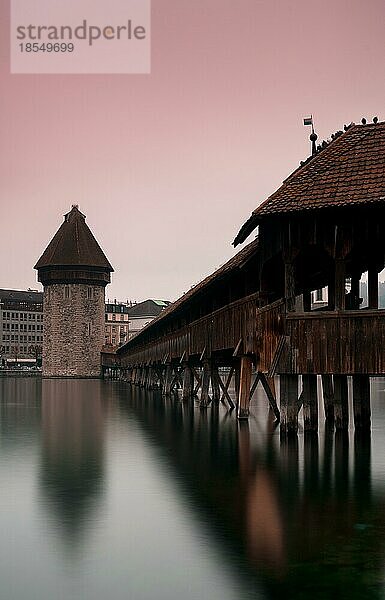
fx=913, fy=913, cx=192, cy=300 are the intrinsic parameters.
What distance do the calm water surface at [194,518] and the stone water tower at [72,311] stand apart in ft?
251

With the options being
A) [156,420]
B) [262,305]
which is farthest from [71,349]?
[262,305]

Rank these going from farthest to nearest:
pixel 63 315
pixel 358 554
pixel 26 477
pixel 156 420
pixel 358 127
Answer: pixel 63 315 < pixel 156 420 < pixel 358 127 < pixel 26 477 < pixel 358 554

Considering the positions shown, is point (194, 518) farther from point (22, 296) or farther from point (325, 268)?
point (22, 296)

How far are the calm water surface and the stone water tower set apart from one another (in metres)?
76.6

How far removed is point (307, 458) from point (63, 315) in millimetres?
82457

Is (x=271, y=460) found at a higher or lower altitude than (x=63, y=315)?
lower

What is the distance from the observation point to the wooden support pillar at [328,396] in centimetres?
2266

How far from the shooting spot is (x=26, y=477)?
1418 centimetres

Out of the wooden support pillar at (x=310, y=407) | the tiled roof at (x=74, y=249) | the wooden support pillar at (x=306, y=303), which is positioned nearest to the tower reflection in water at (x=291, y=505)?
the wooden support pillar at (x=310, y=407)

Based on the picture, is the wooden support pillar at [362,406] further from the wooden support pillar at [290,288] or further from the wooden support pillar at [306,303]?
the wooden support pillar at [290,288]

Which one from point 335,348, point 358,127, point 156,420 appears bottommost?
point 156,420

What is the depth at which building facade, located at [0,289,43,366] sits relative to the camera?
137 metres

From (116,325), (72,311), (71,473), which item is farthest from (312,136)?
(116,325)

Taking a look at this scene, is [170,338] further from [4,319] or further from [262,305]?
[4,319]
